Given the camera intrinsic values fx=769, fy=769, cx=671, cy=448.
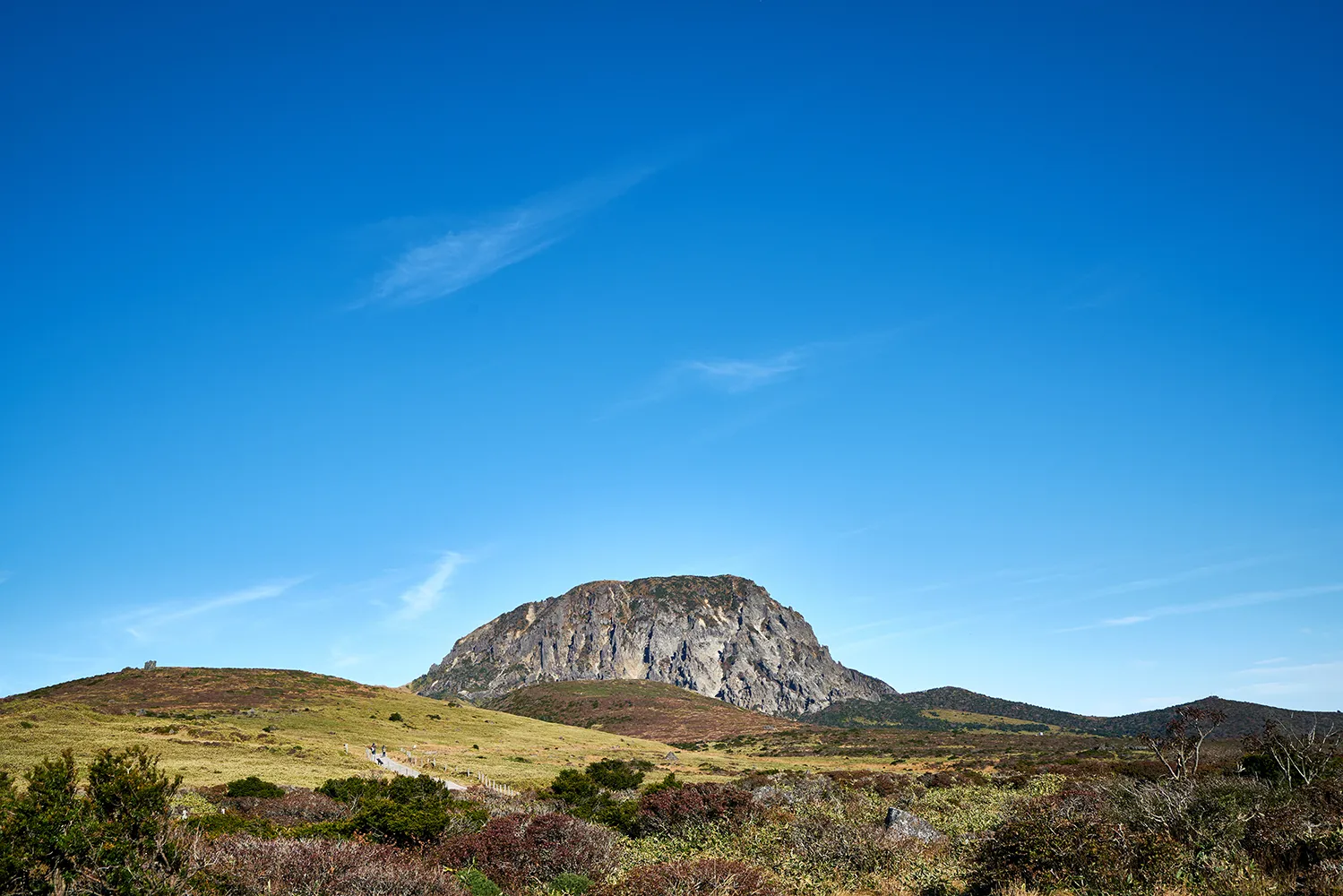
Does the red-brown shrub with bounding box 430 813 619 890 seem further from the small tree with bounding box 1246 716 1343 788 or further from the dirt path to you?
the dirt path

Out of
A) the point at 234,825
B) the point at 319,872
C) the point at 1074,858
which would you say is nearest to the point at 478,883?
the point at 319,872

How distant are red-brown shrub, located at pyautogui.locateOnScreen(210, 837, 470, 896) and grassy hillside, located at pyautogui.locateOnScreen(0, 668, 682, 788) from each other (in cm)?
3197

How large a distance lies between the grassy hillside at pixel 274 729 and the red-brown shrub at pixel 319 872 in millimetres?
31966

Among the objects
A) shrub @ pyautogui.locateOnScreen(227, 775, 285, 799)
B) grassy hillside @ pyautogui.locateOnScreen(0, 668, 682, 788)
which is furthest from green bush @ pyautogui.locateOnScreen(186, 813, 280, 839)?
grassy hillside @ pyautogui.locateOnScreen(0, 668, 682, 788)

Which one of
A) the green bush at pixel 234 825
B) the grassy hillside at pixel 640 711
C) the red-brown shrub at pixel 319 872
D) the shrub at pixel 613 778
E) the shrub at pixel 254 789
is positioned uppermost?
the red-brown shrub at pixel 319 872

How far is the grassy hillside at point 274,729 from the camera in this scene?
159 feet

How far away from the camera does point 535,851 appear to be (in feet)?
49.4

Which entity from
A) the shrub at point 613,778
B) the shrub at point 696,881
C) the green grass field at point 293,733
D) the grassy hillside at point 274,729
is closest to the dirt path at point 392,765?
the grassy hillside at point 274,729

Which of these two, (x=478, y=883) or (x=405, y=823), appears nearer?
(x=478, y=883)

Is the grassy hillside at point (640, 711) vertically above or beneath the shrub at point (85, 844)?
beneath

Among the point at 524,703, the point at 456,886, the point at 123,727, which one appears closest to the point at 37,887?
the point at 456,886

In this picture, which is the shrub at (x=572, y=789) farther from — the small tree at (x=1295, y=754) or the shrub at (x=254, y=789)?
the small tree at (x=1295, y=754)

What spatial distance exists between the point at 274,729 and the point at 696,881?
70129 millimetres

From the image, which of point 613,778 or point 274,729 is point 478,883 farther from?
point 274,729
